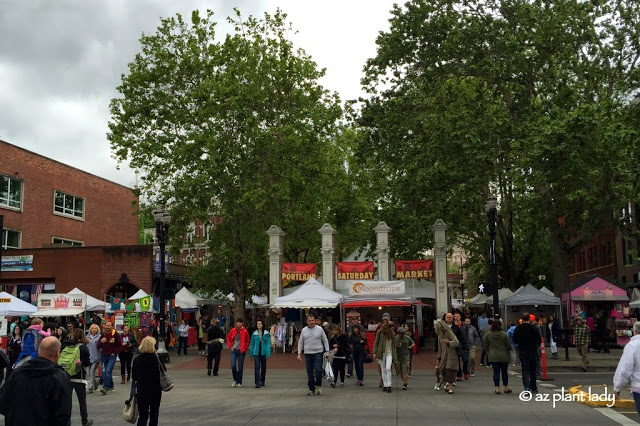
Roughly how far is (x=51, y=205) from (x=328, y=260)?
24.5 meters

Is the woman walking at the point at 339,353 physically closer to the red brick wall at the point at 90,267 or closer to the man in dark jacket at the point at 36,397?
the man in dark jacket at the point at 36,397

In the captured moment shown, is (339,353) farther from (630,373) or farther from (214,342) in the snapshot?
(630,373)

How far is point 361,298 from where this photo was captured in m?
29.4

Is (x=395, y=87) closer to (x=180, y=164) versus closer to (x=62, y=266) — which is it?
(x=180, y=164)

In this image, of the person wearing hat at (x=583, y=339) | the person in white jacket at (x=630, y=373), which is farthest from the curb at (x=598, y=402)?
the person wearing hat at (x=583, y=339)

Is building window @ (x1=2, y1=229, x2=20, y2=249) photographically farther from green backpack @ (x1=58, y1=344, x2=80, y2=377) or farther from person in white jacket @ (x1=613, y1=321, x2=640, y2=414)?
person in white jacket @ (x1=613, y1=321, x2=640, y2=414)

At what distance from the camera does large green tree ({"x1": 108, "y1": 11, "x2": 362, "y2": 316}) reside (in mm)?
35188

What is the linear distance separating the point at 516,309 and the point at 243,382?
21.5m

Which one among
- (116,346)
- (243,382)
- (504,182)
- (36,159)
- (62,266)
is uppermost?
(36,159)

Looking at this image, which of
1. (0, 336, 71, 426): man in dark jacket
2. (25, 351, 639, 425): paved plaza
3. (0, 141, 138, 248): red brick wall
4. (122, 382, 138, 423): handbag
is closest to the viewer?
(0, 336, 71, 426): man in dark jacket

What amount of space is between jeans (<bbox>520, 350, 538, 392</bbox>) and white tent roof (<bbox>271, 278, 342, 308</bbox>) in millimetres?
13956

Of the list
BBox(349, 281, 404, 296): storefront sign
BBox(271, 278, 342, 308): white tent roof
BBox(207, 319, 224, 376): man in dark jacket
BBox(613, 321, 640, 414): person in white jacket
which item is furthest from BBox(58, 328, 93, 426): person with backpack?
BBox(349, 281, 404, 296): storefront sign

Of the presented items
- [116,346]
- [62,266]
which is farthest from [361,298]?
[62,266]

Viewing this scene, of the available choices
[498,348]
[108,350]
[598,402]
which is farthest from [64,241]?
[598,402]
